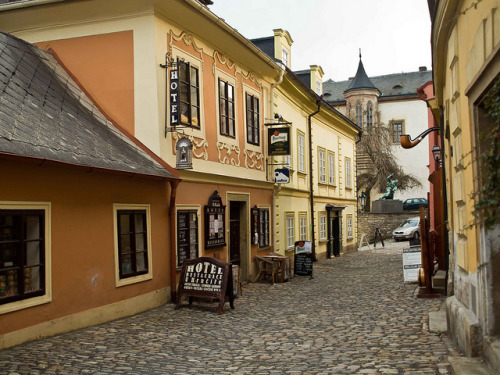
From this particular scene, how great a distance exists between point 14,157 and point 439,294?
8785 mm

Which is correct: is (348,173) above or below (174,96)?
below

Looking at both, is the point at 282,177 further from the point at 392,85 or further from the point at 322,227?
the point at 392,85

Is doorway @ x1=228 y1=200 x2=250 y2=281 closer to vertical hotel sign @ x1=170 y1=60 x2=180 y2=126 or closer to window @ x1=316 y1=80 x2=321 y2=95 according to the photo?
vertical hotel sign @ x1=170 y1=60 x2=180 y2=126

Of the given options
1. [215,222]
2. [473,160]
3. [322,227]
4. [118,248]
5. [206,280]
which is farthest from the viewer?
[322,227]

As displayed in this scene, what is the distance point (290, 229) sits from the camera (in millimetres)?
19984

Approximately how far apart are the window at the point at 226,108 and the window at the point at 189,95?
1338mm

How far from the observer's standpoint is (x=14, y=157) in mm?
7219

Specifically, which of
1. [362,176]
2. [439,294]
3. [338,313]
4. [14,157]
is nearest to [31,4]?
[14,157]

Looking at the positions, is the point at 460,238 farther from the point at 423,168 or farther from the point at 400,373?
the point at 423,168

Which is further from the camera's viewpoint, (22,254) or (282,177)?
(282,177)

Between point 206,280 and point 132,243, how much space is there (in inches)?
60.3

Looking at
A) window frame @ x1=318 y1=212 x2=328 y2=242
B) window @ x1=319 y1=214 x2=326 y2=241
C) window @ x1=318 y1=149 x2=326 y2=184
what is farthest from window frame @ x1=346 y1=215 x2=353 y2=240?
window @ x1=318 y1=149 x2=326 y2=184

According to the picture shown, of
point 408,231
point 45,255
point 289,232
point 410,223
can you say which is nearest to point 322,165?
point 289,232

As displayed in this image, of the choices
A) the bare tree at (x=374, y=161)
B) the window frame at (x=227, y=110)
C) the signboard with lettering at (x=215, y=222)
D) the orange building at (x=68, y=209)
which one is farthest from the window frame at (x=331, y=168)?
the bare tree at (x=374, y=161)
